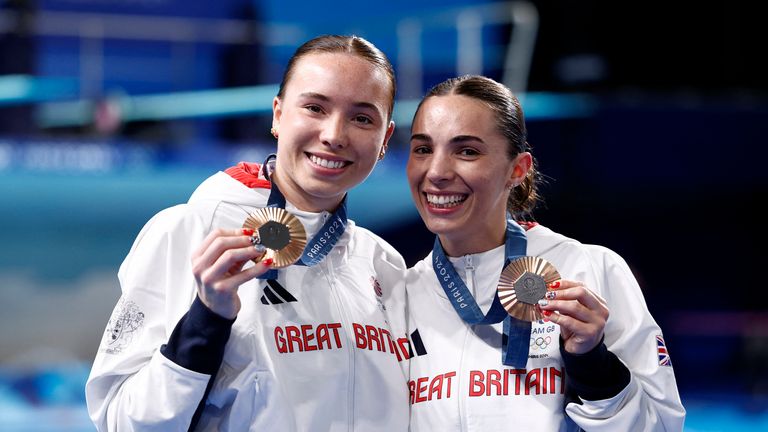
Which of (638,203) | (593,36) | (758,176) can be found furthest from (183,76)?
(758,176)

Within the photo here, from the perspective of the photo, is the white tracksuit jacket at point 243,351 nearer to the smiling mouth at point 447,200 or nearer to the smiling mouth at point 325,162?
the smiling mouth at point 325,162

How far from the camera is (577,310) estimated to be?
218 cm

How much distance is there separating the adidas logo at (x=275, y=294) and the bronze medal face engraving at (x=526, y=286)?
0.53 metres

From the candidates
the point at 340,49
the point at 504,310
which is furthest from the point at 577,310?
the point at 340,49

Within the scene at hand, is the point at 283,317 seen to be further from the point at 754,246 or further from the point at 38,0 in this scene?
the point at 754,246

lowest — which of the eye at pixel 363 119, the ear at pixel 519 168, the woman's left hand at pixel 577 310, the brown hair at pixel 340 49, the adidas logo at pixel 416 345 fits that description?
the adidas logo at pixel 416 345

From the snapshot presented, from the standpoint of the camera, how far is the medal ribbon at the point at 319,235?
236cm

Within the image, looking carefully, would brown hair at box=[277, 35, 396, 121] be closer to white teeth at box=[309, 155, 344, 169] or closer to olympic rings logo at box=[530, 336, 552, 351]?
white teeth at box=[309, 155, 344, 169]

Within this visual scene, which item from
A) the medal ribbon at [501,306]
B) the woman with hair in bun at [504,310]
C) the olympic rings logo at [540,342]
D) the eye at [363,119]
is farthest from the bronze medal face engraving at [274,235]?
the olympic rings logo at [540,342]

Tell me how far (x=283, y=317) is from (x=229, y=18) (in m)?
6.06

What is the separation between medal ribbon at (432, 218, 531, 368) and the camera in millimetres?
2457

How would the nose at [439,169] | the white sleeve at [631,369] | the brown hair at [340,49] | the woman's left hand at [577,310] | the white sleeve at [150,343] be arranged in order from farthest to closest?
the nose at [439,169], the brown hair at [340,49], the white sleeve at [631,369], the woman's left hand at [577,310], the white sleeve at [150,343]

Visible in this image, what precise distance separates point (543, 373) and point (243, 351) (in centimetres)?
82

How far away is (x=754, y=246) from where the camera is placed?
10.5 m
